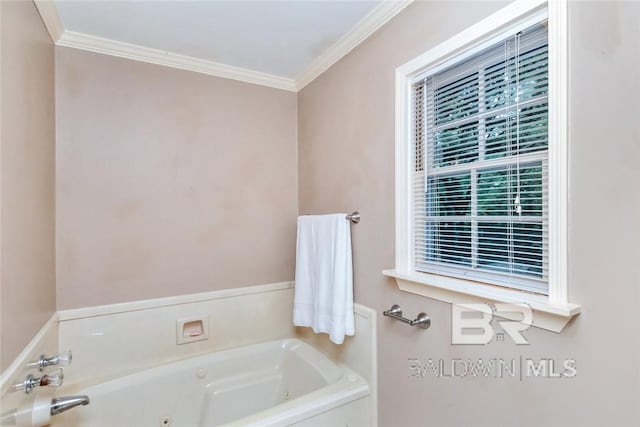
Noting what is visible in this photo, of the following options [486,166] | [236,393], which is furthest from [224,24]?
[236,393]

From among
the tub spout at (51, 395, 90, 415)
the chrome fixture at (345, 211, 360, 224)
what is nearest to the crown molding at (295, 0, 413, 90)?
the chrome fixture at (345, 211, 360, 224)

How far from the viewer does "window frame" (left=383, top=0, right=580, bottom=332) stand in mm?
903

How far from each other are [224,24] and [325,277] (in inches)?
57.9

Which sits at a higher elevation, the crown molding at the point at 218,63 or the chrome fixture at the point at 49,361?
the crown molding at the point at 218,63

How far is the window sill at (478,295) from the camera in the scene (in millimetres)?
908

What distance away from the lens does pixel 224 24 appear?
1.67 m

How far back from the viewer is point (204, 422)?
1881 mm

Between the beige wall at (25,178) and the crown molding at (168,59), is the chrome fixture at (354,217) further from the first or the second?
the beige wall at (25,178)

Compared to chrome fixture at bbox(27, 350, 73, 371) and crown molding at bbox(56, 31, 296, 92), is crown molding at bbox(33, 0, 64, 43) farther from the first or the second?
chrome fixture at bbox(27, 350, 73, 371)

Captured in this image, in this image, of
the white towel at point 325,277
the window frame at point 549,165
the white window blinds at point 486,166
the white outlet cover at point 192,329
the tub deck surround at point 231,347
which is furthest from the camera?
the white outlet cover at point 192,329

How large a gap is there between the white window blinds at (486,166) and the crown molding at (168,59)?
1227 millimetres

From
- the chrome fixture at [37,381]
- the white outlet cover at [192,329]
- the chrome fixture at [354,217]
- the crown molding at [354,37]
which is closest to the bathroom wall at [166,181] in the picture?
the white outlet cover at [192,329]

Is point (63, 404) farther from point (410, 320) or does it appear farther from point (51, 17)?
point (51, 17)

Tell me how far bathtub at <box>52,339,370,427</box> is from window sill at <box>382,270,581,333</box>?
68 cm
